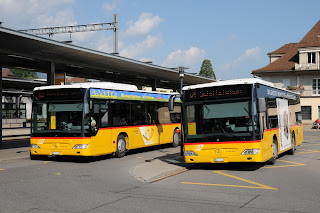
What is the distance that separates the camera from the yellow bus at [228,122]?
12.6 metres

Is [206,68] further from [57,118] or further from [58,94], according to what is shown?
[57,118]

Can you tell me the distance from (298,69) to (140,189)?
49553 mm

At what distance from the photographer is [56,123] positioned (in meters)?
16.2

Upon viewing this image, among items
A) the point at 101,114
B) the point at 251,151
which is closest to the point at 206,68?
the point at 101,114

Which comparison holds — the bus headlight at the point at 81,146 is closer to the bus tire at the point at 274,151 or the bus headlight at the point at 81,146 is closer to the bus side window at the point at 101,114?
the bus side window at the point at 101,114

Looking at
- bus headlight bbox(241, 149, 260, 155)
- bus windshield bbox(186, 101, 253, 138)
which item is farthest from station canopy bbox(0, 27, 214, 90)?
bus headlight bbox(241, 149, 260, 155)

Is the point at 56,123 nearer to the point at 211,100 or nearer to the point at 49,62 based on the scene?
the point at 211,100

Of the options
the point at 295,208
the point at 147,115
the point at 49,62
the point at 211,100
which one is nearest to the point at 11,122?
the point at 49,62

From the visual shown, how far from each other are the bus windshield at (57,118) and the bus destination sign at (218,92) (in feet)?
14.9

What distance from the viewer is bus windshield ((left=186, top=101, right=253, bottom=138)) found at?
12.7 meters

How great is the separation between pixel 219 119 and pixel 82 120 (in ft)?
17.9

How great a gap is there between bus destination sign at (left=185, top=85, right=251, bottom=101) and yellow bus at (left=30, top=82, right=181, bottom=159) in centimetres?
418

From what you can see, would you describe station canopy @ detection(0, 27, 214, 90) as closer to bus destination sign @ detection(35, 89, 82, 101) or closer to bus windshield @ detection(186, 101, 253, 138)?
bus destination sign @ detection(35, 89, 82, 101)

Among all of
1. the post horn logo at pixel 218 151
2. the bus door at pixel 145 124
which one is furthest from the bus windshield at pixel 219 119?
the bus door at pixel 145 124
